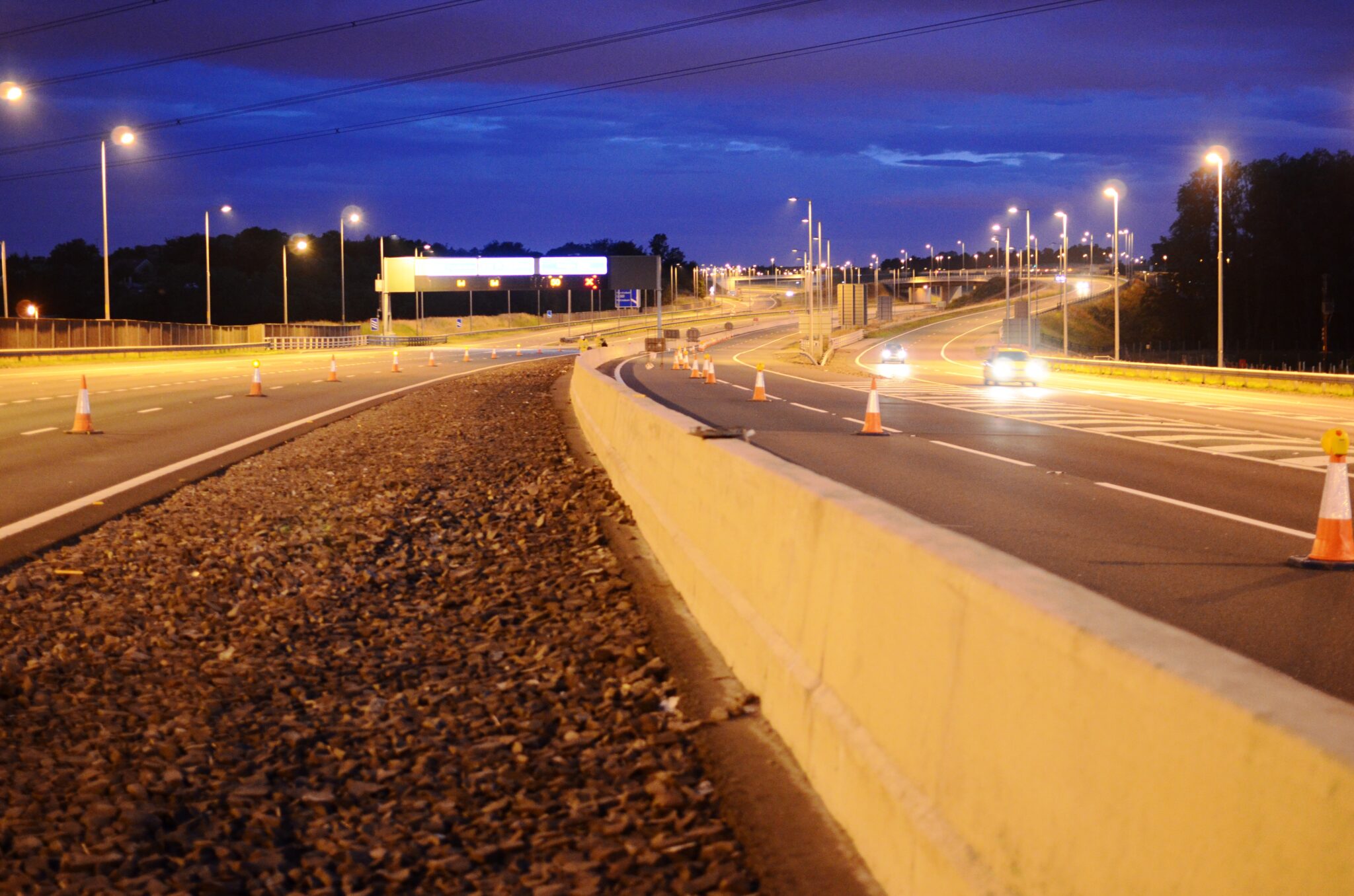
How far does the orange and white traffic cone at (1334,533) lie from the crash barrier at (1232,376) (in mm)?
28848

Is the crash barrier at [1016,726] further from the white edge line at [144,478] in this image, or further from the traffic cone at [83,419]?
the traffic cone at [83,419]

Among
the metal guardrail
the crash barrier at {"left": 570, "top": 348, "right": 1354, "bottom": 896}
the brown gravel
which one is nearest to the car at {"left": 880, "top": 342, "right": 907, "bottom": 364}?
the metal guardrail

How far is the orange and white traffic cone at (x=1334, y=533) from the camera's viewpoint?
902cm

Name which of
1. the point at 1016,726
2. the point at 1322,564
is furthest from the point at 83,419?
the point at 1016,726

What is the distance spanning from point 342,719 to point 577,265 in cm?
10050

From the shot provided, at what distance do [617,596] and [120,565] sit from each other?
3939mm

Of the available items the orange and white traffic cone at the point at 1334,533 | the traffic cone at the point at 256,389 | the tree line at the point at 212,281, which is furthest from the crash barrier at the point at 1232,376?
the tree line at the point at 212,281

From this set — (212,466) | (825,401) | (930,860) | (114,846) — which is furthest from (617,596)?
(825,401)

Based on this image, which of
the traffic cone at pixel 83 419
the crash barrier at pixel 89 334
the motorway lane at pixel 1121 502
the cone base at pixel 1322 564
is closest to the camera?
the motorway lane at pixel 1121 502

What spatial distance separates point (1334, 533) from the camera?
9.34 metres

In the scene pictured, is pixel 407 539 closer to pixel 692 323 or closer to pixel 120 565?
pixel 120 565

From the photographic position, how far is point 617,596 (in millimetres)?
9133

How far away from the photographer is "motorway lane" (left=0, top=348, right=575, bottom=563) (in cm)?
1359

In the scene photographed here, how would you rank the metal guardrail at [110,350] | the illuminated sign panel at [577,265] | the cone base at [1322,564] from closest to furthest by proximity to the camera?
the cone base at [1322,564] → the metal guardrail at [110,350] → the illuminated sign panel at [577,265]
